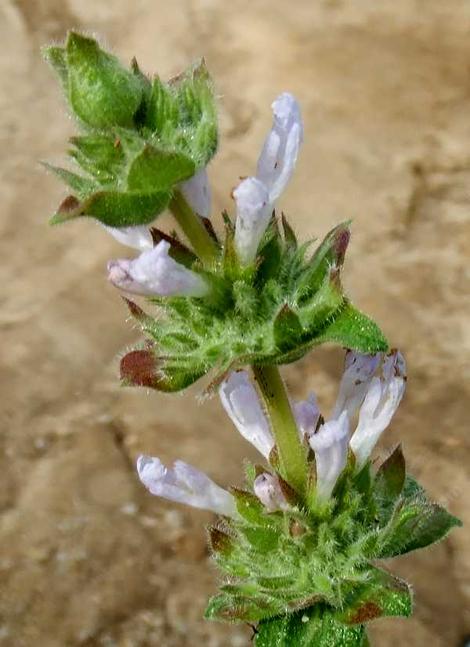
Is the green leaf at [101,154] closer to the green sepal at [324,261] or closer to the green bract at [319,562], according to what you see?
the green sepal at [324,261]

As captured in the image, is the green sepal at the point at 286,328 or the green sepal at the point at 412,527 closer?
the green sepal at the point at 286,328

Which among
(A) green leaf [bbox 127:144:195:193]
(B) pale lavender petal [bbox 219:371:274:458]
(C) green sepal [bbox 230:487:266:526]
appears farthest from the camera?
(B) pale lavender petal [bbox 219:371:274:458]

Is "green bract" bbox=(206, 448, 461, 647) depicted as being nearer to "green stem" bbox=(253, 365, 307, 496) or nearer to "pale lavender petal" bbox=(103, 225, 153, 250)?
"green stem" bbox=(253, 365, 307, 496)

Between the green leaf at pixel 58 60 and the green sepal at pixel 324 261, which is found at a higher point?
the green leaf at pixel 58 60

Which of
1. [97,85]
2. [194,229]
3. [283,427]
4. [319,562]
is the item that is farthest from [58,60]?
[319,562]

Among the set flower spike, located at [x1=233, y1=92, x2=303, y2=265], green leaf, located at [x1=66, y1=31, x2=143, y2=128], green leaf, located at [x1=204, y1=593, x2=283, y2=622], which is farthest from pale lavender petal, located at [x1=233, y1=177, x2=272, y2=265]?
Answer: green leaf, located at [x1=204, y1=593, x2=283, y2=622]

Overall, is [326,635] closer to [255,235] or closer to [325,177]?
[255,235]

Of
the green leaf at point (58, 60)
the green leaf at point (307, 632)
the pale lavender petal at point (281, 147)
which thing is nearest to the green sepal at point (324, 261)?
the pale lavender petal at point (281, 147)
